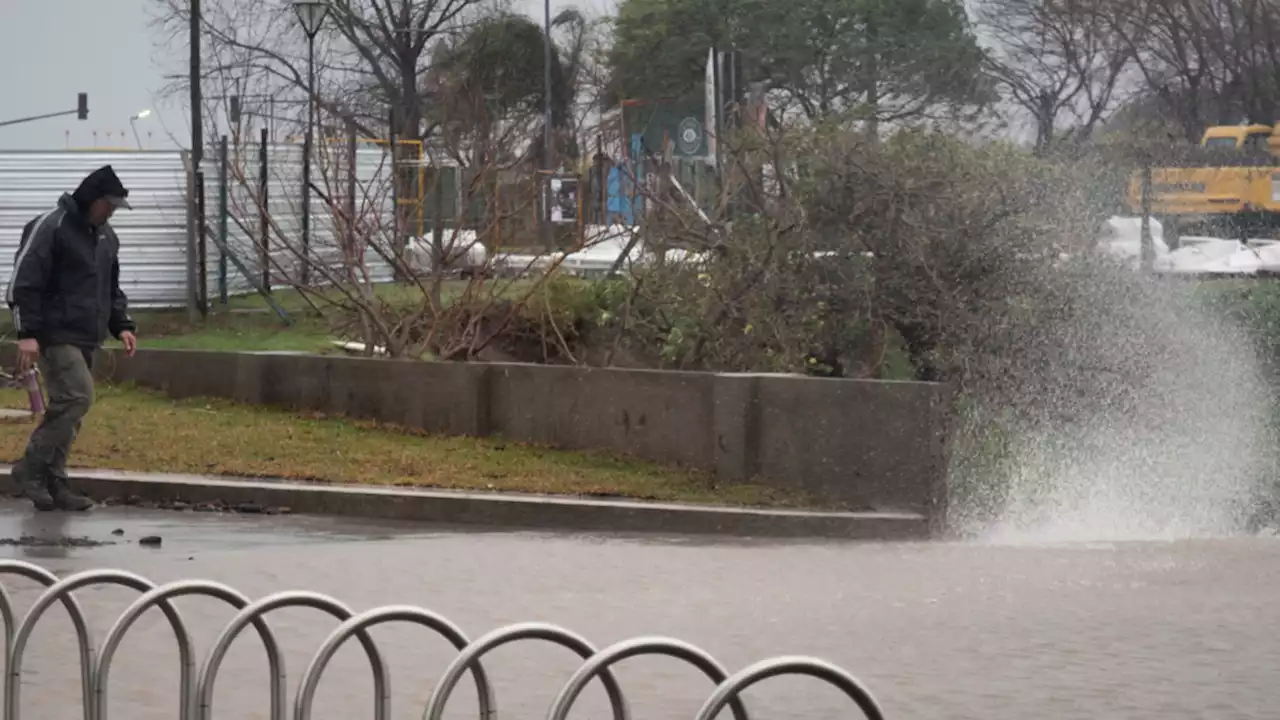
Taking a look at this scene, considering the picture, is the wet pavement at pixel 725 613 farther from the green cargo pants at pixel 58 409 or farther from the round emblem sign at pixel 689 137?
the round emblem sign at pixel 689 137

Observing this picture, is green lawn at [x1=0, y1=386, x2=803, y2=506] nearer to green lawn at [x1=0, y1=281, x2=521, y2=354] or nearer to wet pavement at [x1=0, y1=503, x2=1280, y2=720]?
wet pavement at [x1=0, y1=503, x2=1280, y2=720]

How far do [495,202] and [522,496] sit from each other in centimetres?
504

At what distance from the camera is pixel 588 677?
169 inches

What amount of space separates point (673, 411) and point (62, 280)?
4188mm

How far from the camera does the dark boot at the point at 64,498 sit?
1224cm

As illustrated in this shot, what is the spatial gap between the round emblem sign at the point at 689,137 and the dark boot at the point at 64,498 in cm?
810

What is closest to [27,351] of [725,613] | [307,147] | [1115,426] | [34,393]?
[34,393]

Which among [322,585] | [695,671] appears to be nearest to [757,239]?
[322,585]

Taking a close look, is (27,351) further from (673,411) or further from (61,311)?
(673,411)

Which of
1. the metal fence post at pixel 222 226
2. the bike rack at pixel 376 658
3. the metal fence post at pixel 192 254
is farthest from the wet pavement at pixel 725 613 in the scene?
the metal fence post at pixel 222 226

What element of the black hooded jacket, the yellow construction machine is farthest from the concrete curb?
the yellow construction machine

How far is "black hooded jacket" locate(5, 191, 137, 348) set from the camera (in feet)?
39.2

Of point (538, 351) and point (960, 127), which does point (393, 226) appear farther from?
point (960, 127)

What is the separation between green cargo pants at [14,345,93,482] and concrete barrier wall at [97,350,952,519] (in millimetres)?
3582
